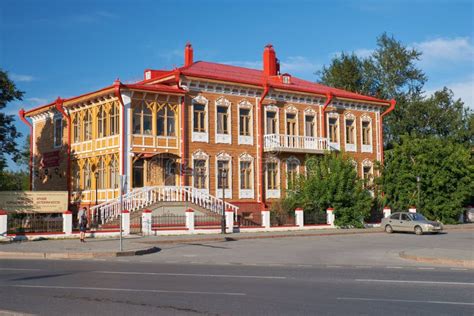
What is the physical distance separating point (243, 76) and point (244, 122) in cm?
428

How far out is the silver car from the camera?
1378 inches

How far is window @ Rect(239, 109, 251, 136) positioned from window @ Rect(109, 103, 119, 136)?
8.45m

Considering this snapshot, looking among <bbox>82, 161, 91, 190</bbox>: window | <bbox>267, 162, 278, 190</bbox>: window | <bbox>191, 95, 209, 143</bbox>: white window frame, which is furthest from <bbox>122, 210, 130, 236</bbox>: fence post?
<bbox>267, 162, 278, 190</bbox>: window

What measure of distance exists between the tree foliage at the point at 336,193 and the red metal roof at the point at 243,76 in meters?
6.51

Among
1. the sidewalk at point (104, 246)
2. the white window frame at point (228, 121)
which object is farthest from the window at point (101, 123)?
the sidewalk at point (104, 246)

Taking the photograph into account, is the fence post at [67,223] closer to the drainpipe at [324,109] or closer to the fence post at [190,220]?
the fence post at [190,220]

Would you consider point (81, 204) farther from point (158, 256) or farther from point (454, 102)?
point (454, 102)

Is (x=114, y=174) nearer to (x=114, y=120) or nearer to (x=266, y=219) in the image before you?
(x=114, y=120)

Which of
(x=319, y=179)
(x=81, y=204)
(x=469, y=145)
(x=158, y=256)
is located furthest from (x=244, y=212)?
(x=469, y=145)

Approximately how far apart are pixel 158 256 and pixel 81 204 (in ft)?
59.8

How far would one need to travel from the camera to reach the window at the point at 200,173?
3859 centimetres

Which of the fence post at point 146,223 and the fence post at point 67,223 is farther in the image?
the fence post at point 146,223

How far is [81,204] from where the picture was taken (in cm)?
3916

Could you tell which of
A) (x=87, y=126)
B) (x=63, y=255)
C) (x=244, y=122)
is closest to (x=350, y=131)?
(x=244, y=122)
